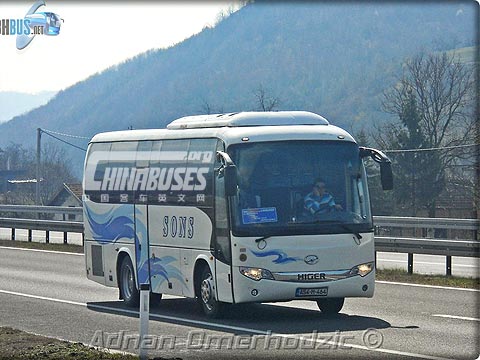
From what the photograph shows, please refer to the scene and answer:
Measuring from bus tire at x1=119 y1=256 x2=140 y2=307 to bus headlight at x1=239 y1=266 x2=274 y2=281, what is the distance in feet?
11.7

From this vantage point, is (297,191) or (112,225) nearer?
(297,191)

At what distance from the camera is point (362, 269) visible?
16.5 meters

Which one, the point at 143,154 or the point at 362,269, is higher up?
the point at 143,154

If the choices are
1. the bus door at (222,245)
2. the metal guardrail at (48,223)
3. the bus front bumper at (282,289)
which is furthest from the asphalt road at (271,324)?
the metal guardrail at (48,223)

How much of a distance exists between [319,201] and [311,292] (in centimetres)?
128

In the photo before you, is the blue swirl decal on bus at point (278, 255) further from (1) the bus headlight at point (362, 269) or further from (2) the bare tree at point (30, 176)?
(2) the bare tree at point (30, 176)

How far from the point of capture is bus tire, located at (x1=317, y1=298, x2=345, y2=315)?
17.0 m

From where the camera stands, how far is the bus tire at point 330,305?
55.9 feet

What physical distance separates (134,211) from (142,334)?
7.68 metres

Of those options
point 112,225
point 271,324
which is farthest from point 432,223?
point 271,324

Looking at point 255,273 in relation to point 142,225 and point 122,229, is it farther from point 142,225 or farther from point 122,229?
point 122,229

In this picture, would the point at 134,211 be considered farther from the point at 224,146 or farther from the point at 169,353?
the point at 169,353

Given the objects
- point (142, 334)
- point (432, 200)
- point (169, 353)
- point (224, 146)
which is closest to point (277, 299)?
point (224, 146)

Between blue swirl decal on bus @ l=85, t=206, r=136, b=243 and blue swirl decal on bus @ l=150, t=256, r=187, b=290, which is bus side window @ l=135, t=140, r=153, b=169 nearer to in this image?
blue swirl decal on bus @ l=85, t=206, r=136, b=243
